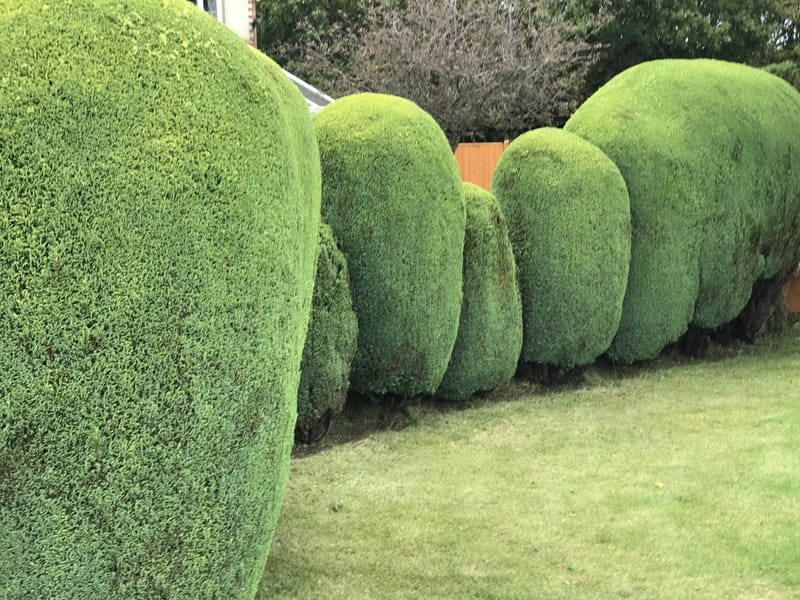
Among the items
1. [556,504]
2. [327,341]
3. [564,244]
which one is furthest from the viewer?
[564,244]

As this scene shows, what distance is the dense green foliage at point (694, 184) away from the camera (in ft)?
24.1

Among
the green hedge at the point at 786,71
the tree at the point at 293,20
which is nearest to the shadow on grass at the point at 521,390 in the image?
the green hedge at the point at 786,71

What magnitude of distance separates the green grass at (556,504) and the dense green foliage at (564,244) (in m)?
0.59

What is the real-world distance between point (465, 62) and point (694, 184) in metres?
11.2

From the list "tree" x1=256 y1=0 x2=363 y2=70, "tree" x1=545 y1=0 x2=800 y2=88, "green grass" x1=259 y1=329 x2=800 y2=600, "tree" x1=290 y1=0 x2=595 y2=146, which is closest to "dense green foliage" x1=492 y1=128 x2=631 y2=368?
"green grass" x1=259 y1=329 x2=800 y2=600

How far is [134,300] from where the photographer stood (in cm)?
239

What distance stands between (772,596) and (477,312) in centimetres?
319

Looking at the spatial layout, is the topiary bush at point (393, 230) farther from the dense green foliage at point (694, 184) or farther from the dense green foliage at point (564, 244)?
the dense green foliage at point (694, 184)

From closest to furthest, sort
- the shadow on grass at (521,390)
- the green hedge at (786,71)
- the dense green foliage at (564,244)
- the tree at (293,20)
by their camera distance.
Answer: the shadow on grass at (521,390)
the dense green foliage at (564,244)
the green hedge at (786,71)
the tree at (293,20)

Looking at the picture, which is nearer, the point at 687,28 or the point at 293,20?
the point at 687,28

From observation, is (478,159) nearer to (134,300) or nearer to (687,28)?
(687,28)

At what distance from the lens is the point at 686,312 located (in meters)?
7.65

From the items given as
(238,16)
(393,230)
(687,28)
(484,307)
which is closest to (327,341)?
(393,230)

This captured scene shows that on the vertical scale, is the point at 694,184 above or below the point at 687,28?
below
